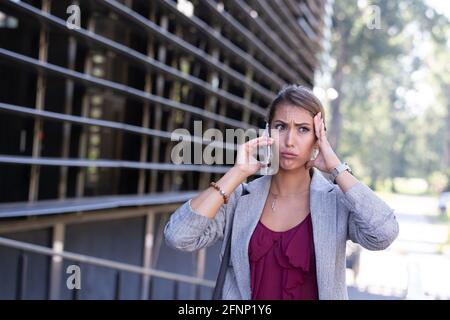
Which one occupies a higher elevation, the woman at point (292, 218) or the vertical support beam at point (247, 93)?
the vertical support beam at point (247, 93)

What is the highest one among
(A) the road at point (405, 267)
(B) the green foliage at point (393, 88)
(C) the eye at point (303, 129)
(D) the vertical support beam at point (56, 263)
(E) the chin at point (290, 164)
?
(B) the green foliage at point (393, 88)

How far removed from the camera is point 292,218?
85.5 inches

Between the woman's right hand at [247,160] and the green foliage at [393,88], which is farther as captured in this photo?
the green foliage at [393,88]

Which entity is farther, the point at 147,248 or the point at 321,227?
the point at 147,248

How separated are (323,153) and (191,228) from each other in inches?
20.2

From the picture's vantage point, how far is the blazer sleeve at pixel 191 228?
2152 millimetres

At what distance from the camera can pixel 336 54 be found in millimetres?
35406

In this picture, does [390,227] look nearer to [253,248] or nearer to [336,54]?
[253,248]

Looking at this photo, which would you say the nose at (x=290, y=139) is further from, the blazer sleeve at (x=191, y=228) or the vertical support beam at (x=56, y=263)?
the vertical support beam at (x=56, y=263)

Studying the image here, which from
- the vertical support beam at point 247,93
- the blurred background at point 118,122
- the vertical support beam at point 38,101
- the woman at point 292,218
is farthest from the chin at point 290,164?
the vertical support beam at point 247,93

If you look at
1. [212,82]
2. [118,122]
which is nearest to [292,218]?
[118,122]

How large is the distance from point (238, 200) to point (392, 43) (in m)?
35.9

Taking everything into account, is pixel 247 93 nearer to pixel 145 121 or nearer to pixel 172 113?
pixel 172 113

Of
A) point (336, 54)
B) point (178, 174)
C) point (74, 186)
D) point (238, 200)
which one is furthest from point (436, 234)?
point (238, 200)
